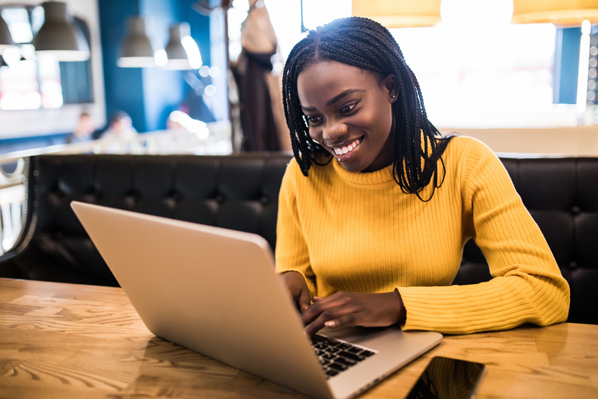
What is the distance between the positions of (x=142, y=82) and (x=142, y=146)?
3.90m

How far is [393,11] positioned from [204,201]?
3.69 ft

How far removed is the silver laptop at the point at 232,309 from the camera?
0.52 m

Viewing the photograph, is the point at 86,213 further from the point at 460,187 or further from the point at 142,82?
the point at 142,82

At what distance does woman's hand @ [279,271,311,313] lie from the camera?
92 centimetres

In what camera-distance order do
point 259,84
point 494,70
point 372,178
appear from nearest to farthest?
point 372,178 → point 259,84 → point 494,70

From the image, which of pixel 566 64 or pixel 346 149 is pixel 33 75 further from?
pixel 566 64

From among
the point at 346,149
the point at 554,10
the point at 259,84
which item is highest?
the point at 554,10

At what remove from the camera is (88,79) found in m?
6.65

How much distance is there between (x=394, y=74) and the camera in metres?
0.98

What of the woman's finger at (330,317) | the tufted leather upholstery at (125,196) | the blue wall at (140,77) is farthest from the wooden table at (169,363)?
the blue wall at (140,77)

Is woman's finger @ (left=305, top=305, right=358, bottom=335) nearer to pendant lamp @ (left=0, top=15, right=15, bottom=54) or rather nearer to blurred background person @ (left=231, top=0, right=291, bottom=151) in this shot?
blurred background person @ (left=231, top=0, right=291, bottom=151)

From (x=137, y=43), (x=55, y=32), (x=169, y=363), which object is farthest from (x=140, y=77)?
(x=169, y=363)

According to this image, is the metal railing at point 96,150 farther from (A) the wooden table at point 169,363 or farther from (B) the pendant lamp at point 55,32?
(A) the wooden table at point 169,363

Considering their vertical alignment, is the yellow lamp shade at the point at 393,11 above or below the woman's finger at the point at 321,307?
above
